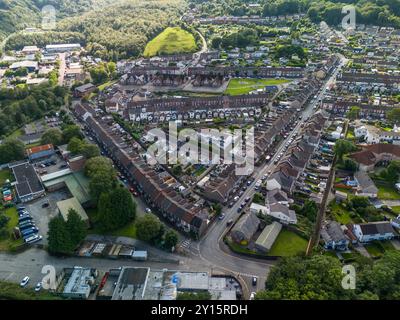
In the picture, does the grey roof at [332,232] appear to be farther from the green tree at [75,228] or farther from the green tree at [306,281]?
the green tree at [75,228]

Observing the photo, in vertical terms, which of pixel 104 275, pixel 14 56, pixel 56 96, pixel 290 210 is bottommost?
pixel 104 275

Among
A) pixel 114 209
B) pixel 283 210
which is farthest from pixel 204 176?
pixel 114 209

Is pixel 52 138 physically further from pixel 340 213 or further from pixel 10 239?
pixel 340 213

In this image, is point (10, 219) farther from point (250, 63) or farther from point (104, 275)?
point (250, 63)

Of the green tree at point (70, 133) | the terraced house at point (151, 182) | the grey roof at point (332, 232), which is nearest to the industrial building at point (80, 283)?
the terraced house at point (151, 182)

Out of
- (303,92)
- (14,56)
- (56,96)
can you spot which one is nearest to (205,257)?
(303,92)

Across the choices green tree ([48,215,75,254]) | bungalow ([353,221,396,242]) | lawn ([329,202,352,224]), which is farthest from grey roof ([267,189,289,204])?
green tree ([48,215,75,254])
